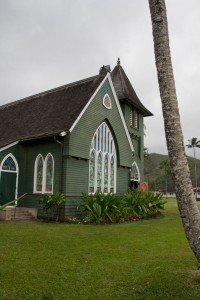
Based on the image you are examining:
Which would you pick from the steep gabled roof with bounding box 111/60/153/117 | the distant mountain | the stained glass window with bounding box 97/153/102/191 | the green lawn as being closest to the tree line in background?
the distant mountain

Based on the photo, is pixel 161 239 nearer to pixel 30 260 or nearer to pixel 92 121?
pixel 30 260

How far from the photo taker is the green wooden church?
1906 cm

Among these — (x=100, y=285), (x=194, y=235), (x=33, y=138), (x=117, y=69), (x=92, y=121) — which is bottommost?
(x=100, y=285)

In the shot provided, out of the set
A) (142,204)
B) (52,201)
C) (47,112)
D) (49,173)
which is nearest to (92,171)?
(49,173)

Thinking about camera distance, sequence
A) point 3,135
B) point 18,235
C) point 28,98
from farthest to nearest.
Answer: point 28,98 < point 3,135 < point 18,235

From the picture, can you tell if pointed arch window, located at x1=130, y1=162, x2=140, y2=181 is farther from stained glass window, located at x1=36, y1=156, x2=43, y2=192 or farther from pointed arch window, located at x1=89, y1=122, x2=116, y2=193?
stained glass window, located at x1=36, y1=156, x2=43, y2=192

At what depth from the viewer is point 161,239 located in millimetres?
12188

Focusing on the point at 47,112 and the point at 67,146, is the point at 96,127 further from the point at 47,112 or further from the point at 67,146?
the point at 47,112

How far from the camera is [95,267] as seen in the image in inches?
306

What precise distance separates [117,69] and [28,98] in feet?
34.5

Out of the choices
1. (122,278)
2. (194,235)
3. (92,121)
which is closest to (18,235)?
(122,278)

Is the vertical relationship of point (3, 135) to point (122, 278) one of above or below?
above

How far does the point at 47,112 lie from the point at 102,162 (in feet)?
15.9

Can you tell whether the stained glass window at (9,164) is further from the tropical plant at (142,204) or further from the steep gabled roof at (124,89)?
the steep gabled roof at (124,89)
